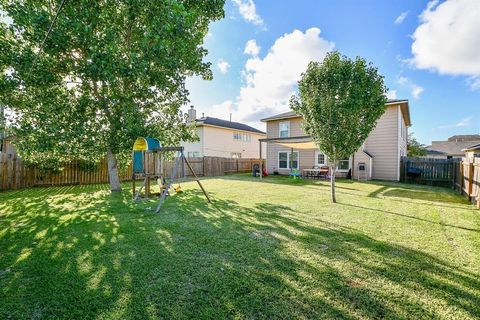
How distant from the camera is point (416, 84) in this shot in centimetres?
1673

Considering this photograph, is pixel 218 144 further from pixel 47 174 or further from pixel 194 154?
pixel 47 174

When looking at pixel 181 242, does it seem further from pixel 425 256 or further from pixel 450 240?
pixel 450 240

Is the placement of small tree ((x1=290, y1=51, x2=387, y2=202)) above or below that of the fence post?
above

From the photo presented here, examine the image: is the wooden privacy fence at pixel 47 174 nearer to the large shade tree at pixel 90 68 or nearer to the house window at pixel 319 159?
the large shade tree at pixel 90 68

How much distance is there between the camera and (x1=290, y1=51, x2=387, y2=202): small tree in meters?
7.22

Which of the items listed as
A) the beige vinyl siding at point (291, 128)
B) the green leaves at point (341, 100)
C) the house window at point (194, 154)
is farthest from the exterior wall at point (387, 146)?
the house window at point (194, 154)

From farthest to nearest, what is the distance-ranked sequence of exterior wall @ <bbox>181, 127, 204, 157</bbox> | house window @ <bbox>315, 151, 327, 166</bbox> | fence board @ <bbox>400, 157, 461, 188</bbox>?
exterior wall @ <bbox>181, 127, 204, 157</bbox>
house window @ <bbox>315, 151, 327, 166</bbox>
fence board @ <bbox>400, 157, 461, 188</bbox>

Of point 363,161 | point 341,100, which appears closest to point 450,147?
point 363,161

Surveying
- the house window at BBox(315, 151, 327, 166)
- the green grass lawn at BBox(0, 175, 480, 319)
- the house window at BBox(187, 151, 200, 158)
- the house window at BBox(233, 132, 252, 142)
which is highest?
the house window at BBox(233, 132, 252, 142)

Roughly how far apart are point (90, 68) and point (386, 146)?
651 inches

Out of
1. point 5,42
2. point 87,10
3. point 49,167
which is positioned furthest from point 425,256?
point 49,167

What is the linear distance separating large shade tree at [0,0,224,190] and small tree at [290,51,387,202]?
503 centimetres

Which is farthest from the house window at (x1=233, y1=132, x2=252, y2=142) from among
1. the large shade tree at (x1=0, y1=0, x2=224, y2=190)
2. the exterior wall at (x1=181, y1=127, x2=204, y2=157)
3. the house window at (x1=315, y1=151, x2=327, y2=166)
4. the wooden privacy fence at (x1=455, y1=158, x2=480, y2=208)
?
the wooden privacy fence at (x1=455, y1=158, x2=480, y2=208)

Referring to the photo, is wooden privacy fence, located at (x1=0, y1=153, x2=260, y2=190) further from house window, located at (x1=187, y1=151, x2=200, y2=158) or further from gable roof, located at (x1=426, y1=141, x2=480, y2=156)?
gable roof, located at (x1=426, y1=141, x2=480, y2=156)
